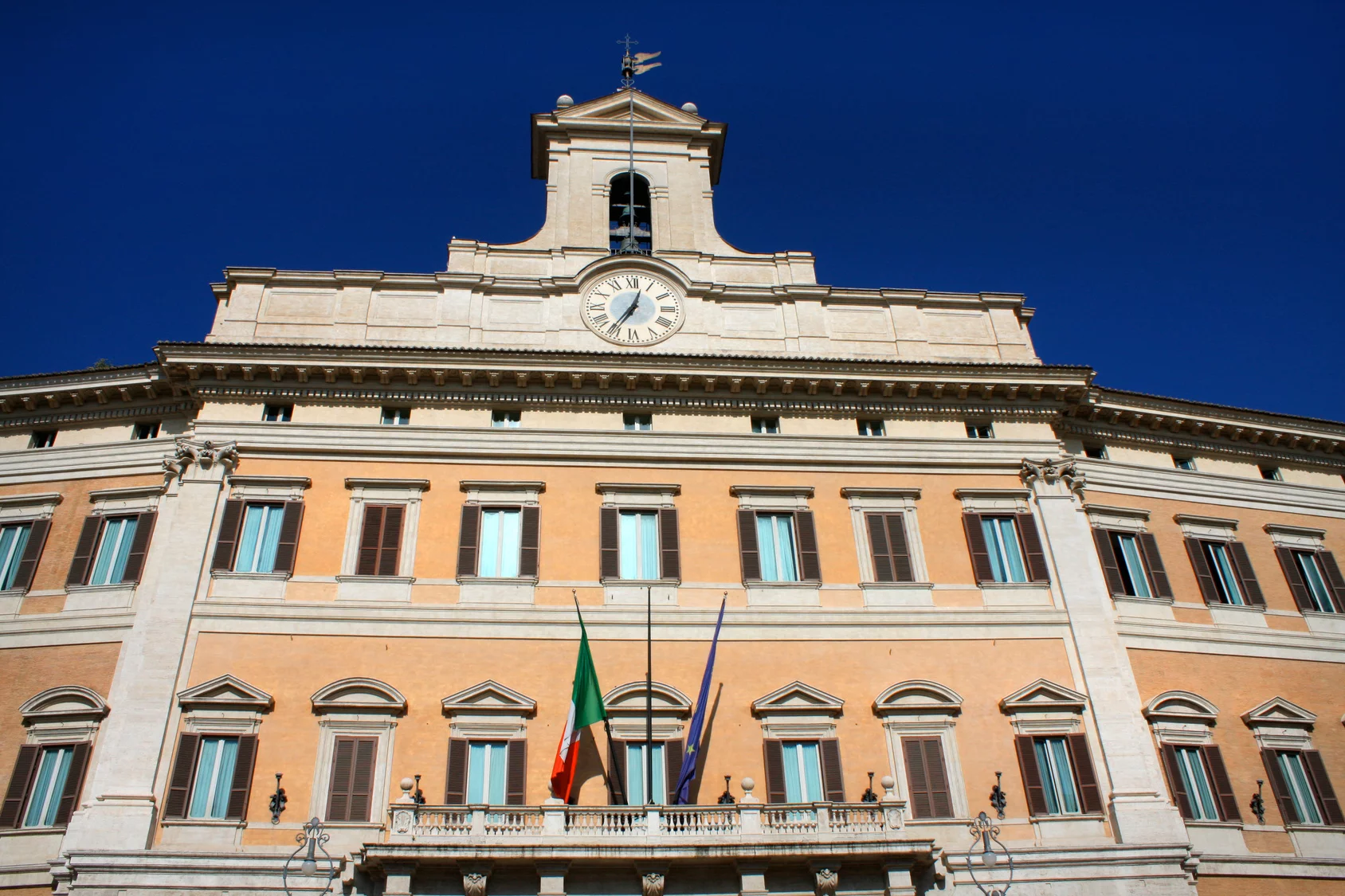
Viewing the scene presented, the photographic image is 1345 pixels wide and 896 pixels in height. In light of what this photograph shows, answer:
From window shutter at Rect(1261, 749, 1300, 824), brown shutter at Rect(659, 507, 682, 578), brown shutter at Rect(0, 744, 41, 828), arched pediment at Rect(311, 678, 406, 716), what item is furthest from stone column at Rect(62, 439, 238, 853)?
window shutter at Rect(1261, 749, 1300, 824)

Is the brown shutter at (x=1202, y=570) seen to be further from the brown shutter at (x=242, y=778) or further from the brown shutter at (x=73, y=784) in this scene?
the brown shutter at (x=73, y=784)

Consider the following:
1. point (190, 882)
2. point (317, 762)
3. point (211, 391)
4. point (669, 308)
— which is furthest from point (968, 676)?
point (211, 391)

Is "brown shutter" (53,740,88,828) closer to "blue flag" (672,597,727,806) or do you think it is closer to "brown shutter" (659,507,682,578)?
"blue flag" (672,597,727,806)

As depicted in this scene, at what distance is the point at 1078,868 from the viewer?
19906mm

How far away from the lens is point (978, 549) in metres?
23.5

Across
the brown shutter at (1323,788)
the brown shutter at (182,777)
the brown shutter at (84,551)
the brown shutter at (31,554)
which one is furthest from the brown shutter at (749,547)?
the brown shutter at (31,554)

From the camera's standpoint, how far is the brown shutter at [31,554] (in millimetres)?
22297

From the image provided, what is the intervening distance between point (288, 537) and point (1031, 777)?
1458cm

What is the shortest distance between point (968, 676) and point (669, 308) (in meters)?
10.1

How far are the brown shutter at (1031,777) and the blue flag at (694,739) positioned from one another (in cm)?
580

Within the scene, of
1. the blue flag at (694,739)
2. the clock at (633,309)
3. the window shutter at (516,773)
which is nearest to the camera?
the blue flag at (694,739)

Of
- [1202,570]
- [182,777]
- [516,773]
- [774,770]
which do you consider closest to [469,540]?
[516,773]

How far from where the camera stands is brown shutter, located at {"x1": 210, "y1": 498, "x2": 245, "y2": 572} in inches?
863

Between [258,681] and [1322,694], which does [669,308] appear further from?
[1322,694]
